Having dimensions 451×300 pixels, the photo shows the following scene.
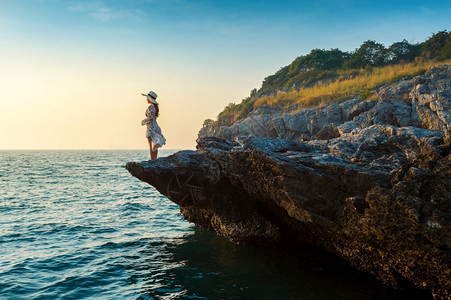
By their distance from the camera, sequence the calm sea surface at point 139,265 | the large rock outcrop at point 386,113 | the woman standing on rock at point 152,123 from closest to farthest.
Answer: the calm sea surface at point 139,265
the woman standing on rock at point 152,123
the large rock outcrop at point 386,113

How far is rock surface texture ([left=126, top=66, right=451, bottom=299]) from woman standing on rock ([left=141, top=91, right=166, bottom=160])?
1.98 m

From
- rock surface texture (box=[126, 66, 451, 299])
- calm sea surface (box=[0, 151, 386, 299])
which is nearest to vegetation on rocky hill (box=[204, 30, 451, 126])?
rock surface texture (box=[126, 66, 451, 299])

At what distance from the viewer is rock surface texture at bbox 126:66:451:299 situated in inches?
273

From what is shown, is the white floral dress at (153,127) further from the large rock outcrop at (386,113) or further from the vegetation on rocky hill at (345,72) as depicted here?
the vegetation on rocky hill at (345,72)

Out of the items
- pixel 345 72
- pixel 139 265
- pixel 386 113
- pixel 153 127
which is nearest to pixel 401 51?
pixel 345 72

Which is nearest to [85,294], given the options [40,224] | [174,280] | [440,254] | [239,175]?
[174,280]

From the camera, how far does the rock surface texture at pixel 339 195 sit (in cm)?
692

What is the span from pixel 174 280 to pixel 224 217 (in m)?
3.57

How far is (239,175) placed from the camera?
34.0 feet

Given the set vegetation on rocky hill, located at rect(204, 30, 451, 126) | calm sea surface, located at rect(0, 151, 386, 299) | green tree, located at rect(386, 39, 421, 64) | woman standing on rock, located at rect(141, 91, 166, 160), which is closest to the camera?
calm sea surface, located at rect(0, 151, 386, 299)

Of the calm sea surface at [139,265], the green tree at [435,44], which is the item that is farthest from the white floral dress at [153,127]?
the green tree at [435,44]

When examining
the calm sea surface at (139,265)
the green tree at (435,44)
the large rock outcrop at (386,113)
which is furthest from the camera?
the green tree at (435,44)

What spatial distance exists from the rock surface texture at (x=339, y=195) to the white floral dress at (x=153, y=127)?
78.4 inches

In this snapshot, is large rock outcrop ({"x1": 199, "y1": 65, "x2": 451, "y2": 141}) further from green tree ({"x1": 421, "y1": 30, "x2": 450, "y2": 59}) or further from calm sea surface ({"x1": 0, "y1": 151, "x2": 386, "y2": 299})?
green tree ({"x1": 421, "y1": 30, "x2": 450, "y2": 59})
